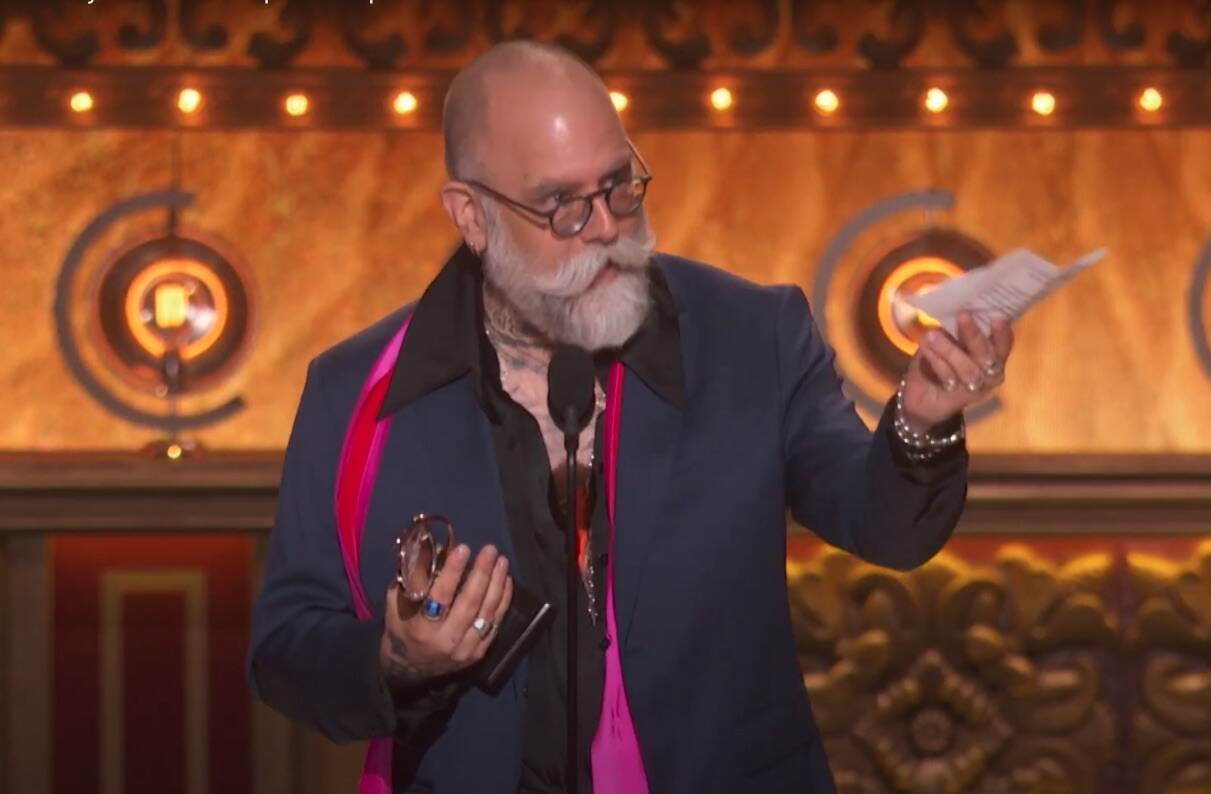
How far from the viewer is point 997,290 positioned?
6.74 ft

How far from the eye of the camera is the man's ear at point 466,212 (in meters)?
2.57

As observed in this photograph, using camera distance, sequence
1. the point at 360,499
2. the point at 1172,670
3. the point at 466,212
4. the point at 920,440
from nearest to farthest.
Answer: the point at 920,440 → the point at 360,499 → the point at 466,212 → the point at 1172,670

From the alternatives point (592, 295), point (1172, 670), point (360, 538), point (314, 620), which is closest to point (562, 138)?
point (592, 295)

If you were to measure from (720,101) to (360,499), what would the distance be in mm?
2273

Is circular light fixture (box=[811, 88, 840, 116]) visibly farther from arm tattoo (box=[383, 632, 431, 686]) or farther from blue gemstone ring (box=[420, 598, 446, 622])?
blue gemstone ring (box=[420, 598, 446, 622])

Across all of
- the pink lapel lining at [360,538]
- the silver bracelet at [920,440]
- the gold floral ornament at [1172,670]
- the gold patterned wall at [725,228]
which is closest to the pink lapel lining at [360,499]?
the pink lapel lining at [360,538]

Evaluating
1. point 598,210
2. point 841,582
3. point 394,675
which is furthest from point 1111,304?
point 394,675

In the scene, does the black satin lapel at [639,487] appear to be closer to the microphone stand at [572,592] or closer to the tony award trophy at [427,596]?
the tony award trophy at [427,596]

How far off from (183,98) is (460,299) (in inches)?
83.2

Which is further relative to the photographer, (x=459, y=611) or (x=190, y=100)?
(x=190, y=100)

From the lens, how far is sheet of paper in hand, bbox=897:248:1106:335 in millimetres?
2021

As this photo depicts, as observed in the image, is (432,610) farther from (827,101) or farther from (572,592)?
(827,101)

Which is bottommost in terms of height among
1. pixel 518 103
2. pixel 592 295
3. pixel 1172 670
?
pixel 1172 670

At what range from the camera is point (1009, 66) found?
4.50m
